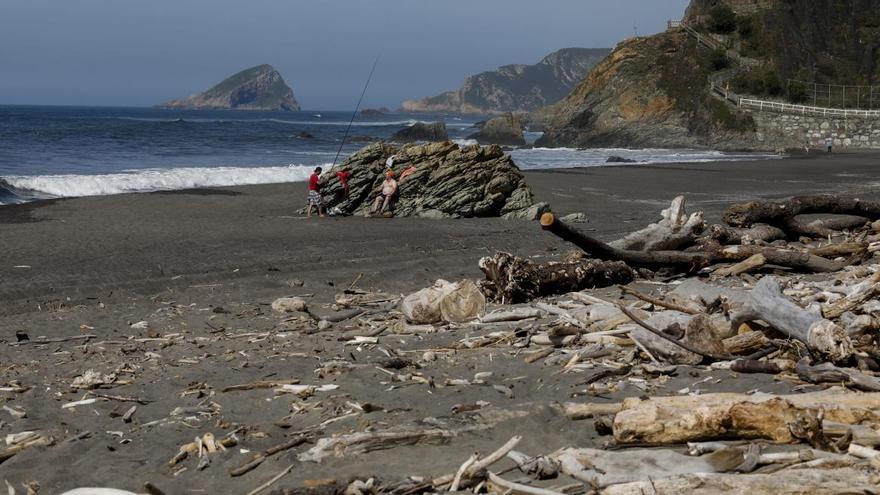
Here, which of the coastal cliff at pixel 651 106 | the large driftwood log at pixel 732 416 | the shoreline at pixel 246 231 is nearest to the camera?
the large driftwood log at pixel 732 416

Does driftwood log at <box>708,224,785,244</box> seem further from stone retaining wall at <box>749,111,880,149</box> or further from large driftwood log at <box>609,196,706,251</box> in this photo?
stone retaining wall at <box>749,111,880,149</box>

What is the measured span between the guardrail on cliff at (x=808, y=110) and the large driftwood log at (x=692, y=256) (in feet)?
157

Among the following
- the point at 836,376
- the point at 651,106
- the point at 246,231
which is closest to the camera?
the point at 836,376

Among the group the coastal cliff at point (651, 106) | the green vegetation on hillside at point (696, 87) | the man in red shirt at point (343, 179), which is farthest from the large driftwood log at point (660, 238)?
the green vegetation on hillside at point (696, 87)

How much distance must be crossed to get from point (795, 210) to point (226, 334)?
7673 mm

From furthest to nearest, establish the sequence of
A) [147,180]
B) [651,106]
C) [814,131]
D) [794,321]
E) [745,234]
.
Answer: [651,106]
[814,131]
[147,180]
[745,234]
[794,321]

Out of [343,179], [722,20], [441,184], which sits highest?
[722,20]

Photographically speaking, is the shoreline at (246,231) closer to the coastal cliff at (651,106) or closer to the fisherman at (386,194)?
the fisherman at (386,194)

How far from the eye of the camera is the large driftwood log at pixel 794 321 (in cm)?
575

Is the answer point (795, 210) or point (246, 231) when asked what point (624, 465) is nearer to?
point (795, 210)

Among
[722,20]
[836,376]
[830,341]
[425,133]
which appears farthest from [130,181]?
[722,20]

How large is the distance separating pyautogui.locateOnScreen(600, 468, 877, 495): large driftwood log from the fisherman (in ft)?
54.0

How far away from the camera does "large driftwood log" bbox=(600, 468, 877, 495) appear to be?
3.91 meters

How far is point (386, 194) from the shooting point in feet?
66.8
